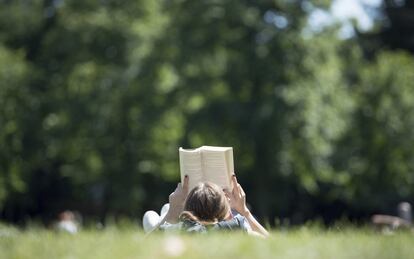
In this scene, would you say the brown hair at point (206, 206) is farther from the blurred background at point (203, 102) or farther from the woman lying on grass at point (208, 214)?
the blurred background at point (203, 102)

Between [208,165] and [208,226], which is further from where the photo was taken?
[208,165]

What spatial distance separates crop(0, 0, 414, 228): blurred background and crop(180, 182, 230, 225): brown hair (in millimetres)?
24473

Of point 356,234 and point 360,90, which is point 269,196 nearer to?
point 360,90

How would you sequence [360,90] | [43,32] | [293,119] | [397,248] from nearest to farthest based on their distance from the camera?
[397,248] < [293,119] < [360,90] < [43,32]

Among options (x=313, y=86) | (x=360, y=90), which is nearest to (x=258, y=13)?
(x=313, y=86)

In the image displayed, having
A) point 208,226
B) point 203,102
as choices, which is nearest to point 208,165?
point 208,226

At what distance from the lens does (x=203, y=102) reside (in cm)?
3164

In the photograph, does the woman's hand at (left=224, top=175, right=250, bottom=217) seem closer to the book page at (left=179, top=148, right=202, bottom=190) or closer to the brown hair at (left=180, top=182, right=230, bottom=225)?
the book page at (left=179, top=148, right=202, bottom=190)

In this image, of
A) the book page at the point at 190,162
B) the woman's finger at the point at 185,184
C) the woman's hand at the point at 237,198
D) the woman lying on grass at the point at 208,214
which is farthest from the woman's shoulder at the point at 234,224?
the book page at the point at 190,162

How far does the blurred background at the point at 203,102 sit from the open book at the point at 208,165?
23160 mm

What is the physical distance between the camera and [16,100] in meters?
35.1

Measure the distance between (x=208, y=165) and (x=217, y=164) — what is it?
81 millimetres

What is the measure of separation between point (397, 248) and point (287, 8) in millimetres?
27701

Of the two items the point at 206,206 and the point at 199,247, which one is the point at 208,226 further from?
the point at 199,247
